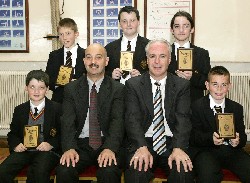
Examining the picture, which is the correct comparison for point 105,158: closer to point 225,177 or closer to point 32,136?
point 32,136

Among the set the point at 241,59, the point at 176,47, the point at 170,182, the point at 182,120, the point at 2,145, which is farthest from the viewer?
the point at 2,145

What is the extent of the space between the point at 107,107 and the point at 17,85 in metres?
2.62

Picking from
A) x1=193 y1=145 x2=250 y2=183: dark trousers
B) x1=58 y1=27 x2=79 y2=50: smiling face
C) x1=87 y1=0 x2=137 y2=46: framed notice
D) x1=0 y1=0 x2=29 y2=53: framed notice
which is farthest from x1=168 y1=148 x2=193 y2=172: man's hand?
x1=0 y1=0 x2=29 y2=53: framed notice

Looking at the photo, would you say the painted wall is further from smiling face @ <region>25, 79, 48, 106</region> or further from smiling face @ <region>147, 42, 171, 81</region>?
smiling face @ <region>147, 42, 171, 81</region>

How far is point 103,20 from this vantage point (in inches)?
205

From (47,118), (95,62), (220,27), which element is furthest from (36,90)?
(220,27)

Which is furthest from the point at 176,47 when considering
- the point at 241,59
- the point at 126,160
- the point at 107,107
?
the point at 241,59

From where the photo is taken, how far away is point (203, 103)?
313 cm

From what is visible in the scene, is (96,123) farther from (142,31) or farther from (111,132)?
(142,31)

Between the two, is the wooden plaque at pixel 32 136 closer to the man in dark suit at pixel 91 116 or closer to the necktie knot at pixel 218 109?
the man in dark suit at pixel 91 116

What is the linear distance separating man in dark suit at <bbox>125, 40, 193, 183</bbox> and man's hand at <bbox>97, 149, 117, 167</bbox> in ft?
0.51

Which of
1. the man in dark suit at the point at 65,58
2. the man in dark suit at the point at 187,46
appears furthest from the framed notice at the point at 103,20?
the man in dark suit at the point at 187,46

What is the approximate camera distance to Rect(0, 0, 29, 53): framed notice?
5344 mm

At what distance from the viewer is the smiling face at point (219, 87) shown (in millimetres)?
3107
